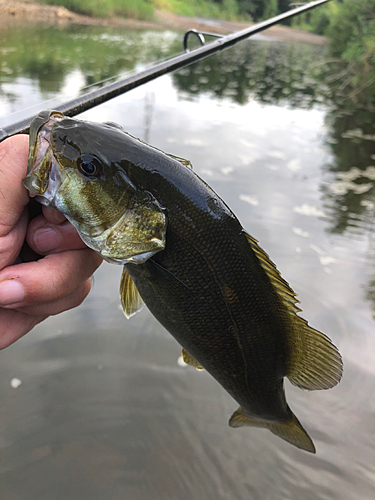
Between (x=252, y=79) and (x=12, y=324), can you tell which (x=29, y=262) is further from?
(x=252, y=79)

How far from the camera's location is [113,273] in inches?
156

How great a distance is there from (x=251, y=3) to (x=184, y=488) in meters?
14.8

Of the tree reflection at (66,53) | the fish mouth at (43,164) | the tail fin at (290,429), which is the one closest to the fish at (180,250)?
the fish mouth at (43,164)

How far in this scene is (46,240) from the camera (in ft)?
4.77

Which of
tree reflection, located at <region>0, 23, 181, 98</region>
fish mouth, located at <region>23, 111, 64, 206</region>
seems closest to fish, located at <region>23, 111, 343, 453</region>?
fish mouth, located at <region>23, 111, 64, 206</region>

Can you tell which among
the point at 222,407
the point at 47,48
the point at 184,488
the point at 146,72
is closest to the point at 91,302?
the point at 222,407

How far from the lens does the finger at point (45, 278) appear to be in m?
1.35

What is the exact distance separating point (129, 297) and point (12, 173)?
2.39 feet

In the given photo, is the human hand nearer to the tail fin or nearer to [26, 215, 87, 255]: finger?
[26, 215, 87, 255]: finger

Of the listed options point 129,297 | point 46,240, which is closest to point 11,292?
point 46,240

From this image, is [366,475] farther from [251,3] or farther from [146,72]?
[251,3]

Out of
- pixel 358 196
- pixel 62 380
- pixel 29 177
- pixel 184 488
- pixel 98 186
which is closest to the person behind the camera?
pixel 29 177

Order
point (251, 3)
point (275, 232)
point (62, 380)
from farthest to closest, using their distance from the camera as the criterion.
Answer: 1. point (251, 3)
2. point (275, 232)
3. point (62, 380)

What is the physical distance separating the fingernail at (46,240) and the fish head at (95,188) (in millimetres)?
184
